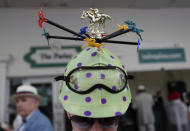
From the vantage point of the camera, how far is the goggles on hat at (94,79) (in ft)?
2.65

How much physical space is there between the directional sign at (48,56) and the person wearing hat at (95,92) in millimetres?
3628

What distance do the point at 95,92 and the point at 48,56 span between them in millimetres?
3797

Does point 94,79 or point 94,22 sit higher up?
point 94,22

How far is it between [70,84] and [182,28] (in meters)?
4.89

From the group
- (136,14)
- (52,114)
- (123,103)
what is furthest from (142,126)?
(123,103)

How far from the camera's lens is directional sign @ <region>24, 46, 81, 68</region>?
438 centimetres

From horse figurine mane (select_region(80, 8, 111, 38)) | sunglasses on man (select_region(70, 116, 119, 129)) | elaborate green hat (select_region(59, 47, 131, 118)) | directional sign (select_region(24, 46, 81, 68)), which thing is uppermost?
directional sign (select_region(24, 46, 81, 68))

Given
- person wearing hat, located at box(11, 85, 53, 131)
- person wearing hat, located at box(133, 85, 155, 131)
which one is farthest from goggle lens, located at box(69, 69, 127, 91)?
person wearing hat, located at box(133, 85, 155, 131)

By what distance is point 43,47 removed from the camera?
443cm

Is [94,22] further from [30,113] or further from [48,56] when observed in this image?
[48,56]

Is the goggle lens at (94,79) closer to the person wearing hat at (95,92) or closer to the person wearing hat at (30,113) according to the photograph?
the person wearing hat at (95,92)

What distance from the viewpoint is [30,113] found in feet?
7.13

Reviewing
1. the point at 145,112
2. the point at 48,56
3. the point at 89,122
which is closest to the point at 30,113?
the point at 89,122

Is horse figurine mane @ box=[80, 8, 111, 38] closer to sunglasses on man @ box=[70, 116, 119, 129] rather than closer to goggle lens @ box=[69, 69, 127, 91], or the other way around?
goggle lens @ box=[69, 69, 127, 91]
